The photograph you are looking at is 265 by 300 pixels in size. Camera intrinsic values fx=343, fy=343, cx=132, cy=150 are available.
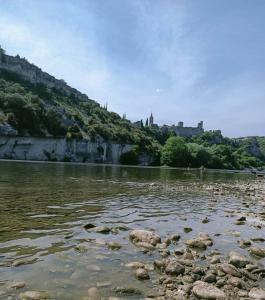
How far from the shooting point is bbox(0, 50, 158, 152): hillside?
124 m

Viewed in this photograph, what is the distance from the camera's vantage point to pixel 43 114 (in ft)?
448

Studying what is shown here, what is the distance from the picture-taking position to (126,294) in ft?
21.9

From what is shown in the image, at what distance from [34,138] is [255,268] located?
118292 mm

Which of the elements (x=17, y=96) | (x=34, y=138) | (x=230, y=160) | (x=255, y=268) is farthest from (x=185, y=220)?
(x=230, y=160)

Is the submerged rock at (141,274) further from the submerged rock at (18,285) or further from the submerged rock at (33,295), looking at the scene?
the submerged rock at (18,285)

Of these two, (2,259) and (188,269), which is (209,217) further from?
(2,259)

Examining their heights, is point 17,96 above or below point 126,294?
above

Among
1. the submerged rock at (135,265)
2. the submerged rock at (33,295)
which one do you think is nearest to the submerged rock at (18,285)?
Result: the submerged rock at (33,295)

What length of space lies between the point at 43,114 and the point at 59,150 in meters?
18.9

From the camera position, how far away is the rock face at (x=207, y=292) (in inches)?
259

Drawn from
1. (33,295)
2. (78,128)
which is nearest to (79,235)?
(33,295)

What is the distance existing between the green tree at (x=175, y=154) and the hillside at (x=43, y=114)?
9192 millimetres

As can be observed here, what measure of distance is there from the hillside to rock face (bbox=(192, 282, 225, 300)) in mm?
115116

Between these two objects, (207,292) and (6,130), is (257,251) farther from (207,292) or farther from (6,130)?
(6,130)
